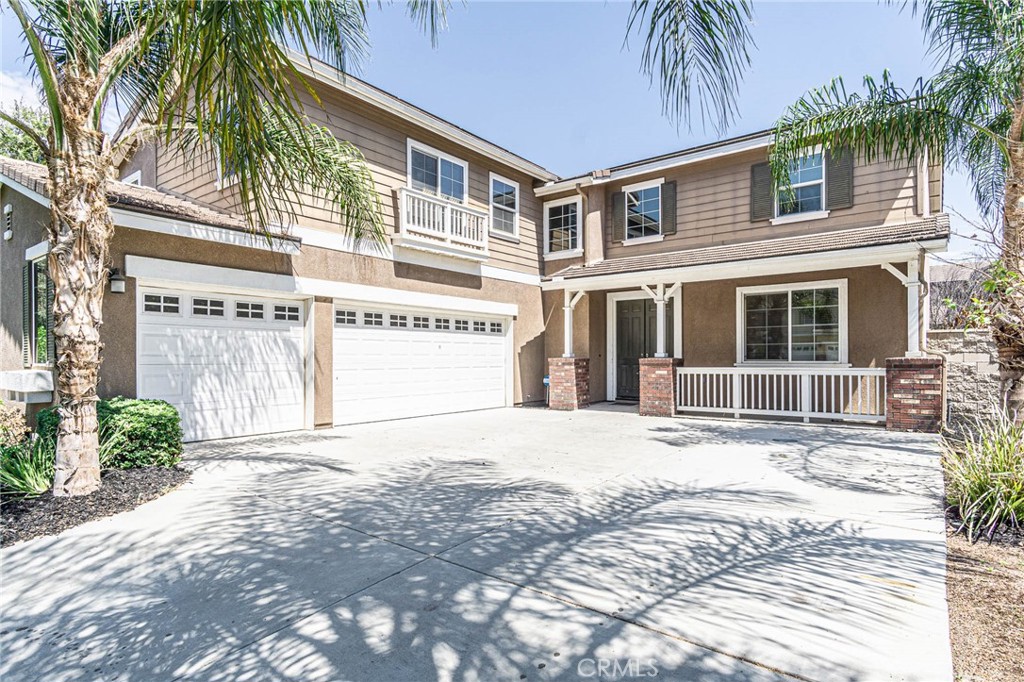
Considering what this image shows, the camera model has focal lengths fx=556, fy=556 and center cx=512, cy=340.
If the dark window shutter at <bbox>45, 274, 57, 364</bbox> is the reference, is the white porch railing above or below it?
below

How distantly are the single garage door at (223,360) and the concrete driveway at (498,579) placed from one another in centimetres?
221

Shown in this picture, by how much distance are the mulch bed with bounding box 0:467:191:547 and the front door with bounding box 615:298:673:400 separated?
10883mm

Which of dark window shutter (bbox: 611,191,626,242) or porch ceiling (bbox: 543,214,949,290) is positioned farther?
dark window shutter (bbox: 611,191,626,242)

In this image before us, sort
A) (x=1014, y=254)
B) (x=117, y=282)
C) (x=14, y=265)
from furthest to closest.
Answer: (x=14, y=265), (x=117, y=282), (x=1014, y=254)

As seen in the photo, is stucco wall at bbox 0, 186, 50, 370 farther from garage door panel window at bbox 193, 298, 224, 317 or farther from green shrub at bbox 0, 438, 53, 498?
green shrub at bbox 0, 438, 53, 498

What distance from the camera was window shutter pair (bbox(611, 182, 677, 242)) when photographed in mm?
13547

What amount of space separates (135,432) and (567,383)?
8.95 m

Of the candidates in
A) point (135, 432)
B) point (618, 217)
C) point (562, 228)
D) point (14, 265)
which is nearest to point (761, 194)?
point (618, 217)

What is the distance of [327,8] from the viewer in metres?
3.35

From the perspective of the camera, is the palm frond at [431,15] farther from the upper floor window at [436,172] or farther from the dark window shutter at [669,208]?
the dark window shutter at [669,208]

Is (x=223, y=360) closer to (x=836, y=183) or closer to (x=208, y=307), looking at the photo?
(x=208, y=307)

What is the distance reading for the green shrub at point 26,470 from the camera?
5246mm

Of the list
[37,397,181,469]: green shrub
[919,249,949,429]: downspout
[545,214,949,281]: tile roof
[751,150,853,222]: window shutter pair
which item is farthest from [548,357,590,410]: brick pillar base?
[37,397,181,469]: green shrub

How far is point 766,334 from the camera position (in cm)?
1214
